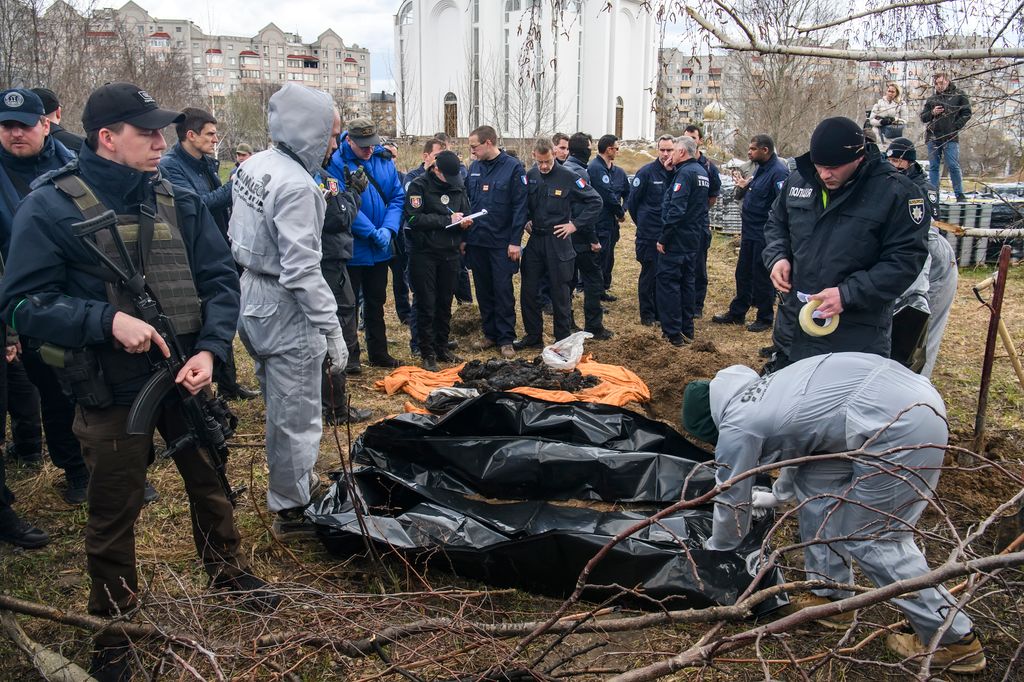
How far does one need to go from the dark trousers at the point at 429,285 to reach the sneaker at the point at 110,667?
4.24m

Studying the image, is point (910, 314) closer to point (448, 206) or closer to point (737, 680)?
point (737, 680)

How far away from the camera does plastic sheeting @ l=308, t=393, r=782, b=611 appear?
312cm

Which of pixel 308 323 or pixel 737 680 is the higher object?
pixel 308 323

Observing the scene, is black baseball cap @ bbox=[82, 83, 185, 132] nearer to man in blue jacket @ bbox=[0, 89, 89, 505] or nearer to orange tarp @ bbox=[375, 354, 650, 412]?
man in blue jacket @ bbox=[0, 89, 89, 505]

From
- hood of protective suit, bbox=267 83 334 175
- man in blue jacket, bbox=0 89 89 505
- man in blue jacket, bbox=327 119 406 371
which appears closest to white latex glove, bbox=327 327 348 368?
hood of protective suit, bbox=267 83 334 175

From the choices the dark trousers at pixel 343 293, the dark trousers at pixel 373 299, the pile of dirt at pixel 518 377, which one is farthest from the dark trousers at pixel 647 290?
the dark trousers at pixel 343 293

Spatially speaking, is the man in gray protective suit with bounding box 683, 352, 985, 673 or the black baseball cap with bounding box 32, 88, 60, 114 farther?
the black baseball cap with bounding box 32, 88, 60, 114

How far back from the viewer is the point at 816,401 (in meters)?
2.72

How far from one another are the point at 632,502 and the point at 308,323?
76.8 inches

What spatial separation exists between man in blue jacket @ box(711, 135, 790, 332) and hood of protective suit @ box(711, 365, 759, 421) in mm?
4868

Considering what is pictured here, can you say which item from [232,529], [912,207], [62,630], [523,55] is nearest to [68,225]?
[232,529]

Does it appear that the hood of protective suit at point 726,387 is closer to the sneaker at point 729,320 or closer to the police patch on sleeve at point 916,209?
the police patch on sleeve at point 916,209

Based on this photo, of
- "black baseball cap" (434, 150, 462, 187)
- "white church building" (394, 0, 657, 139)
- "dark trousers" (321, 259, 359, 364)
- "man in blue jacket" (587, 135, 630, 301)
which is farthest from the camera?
"white church building" (394, 0, 657, 139)

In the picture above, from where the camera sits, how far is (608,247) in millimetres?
9352
